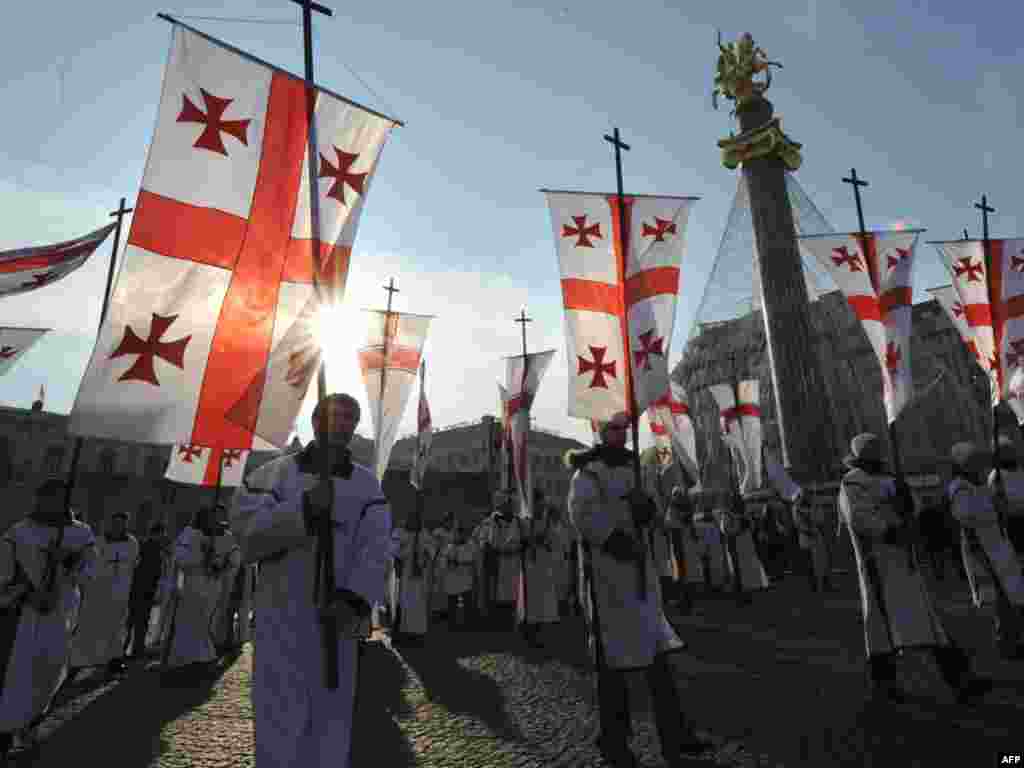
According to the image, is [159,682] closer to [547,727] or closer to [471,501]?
[547,727]

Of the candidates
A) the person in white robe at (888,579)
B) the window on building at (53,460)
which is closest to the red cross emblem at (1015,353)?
the person in white robe at (888,579)

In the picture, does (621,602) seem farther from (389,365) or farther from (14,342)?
(14,342)

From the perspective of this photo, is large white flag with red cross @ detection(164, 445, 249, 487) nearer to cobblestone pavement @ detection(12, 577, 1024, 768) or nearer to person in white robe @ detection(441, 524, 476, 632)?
cobblestone pavement @ detection(12, 577, 1024, 768)

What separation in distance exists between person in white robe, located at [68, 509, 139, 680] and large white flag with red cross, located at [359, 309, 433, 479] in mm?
3899

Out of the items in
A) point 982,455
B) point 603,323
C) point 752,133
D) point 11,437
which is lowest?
point 982,455

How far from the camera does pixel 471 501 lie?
48.1m

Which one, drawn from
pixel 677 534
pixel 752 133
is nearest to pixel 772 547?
pixel 677 534

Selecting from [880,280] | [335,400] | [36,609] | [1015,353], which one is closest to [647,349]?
[335,400]

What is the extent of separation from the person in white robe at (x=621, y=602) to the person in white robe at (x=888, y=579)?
2.01 metres

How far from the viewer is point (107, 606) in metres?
8.84

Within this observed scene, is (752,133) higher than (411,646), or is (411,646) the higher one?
(752,133)

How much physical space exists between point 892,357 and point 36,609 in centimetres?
972

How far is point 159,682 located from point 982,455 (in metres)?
9.71

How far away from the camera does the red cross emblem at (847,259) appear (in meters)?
8.93
